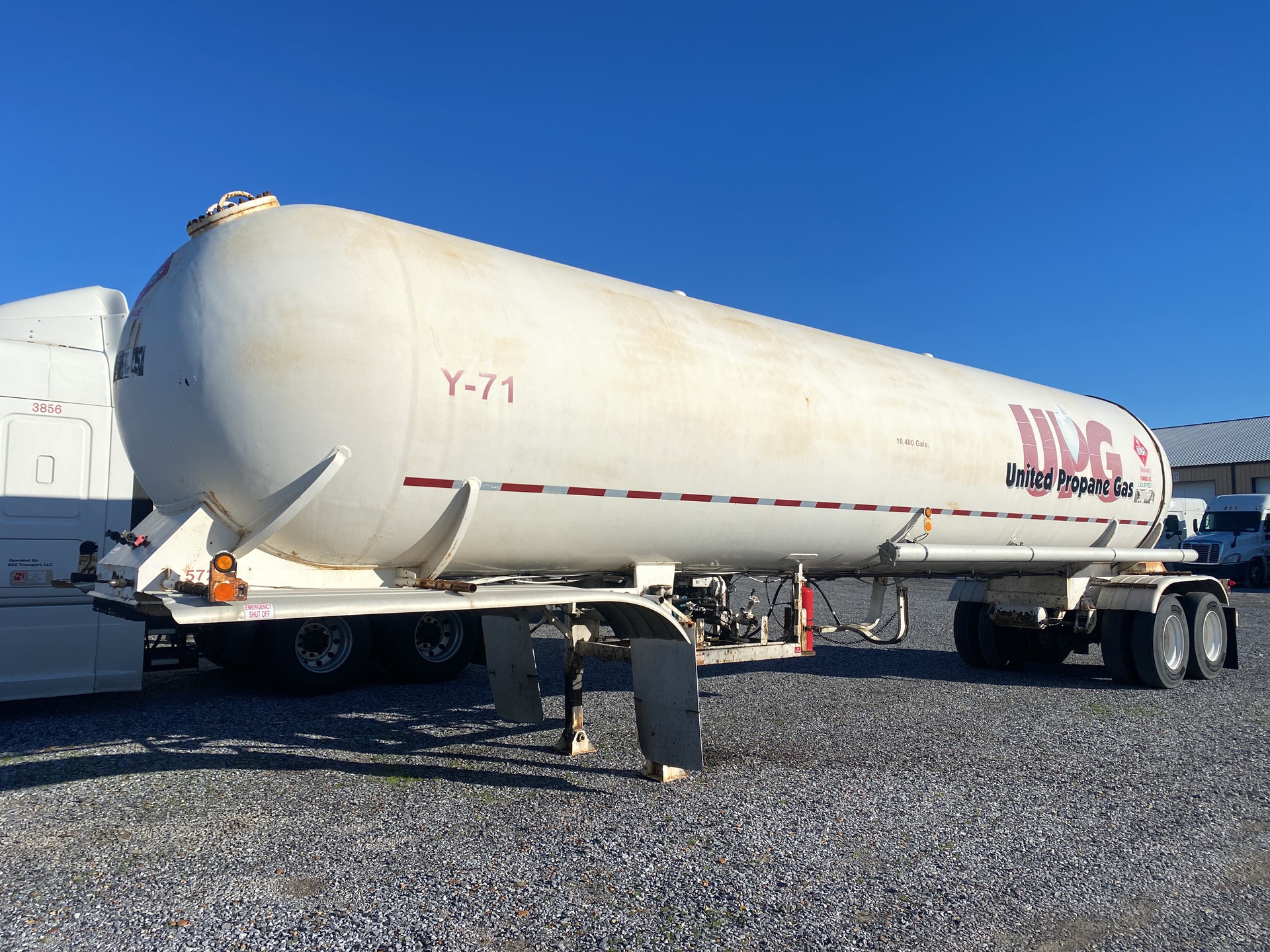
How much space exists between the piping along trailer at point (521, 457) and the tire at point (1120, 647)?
7.67 ft

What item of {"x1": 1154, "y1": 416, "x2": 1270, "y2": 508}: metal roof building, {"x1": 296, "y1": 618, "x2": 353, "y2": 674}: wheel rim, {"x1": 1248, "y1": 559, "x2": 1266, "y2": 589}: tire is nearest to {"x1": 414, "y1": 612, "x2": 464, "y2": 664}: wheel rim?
{"x1": 296, "y1": 618, "x2": 353, "y2": 674}: wheel rim

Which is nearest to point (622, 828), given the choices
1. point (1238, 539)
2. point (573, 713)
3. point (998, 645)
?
point (573, 713)

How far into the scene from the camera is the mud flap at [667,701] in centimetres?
605

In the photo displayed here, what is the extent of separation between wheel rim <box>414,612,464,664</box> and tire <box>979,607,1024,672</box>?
6717 millimetres

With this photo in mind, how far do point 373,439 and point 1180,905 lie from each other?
15.6 ft

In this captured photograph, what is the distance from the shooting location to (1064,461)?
910 centimetres

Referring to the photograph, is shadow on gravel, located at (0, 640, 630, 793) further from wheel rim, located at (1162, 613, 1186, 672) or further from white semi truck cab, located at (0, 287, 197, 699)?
wheel rim, located at (1162, 613, 1186, 672)

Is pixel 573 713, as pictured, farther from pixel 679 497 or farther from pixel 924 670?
pixel 924 670

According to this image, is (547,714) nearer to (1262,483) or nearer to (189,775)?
(189,775)

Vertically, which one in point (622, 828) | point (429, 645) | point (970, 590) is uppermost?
point (970, 590)

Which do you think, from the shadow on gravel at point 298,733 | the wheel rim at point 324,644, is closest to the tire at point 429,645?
the shadow on gravel at point 298,733

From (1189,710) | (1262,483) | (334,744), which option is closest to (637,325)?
(334,744)

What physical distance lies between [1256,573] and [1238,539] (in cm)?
109

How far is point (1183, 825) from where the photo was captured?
18.1 feet
